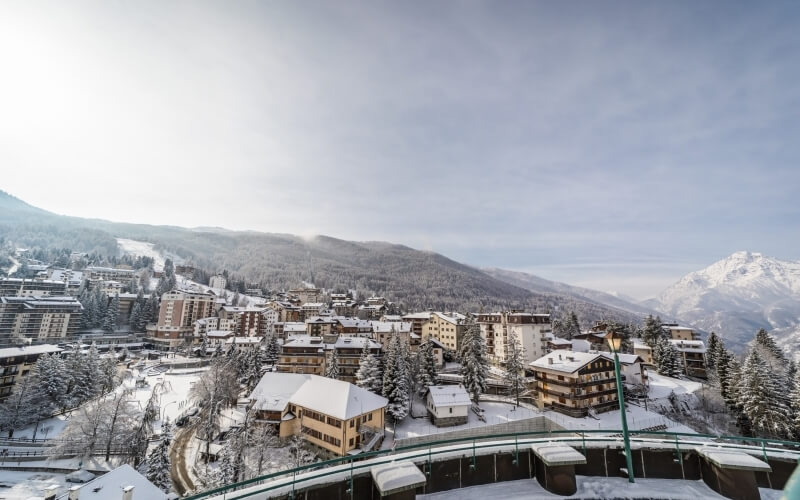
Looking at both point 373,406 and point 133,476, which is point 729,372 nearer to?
point 373,406

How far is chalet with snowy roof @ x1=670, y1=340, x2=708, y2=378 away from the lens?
61.2 meters

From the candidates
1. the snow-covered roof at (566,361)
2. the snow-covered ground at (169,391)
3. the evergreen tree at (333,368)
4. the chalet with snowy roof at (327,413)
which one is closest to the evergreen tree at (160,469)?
the chalet with snowy roof at (327,413)

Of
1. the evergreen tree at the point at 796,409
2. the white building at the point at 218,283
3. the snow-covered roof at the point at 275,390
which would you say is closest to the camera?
the evergreen tree at the point at 796,409

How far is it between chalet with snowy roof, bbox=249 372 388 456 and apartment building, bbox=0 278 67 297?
376 ft

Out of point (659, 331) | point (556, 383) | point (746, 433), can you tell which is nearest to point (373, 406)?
point (556, 383)

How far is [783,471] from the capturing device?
7.80 meters

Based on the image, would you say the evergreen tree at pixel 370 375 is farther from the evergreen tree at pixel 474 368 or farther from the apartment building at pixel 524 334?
the apartment building at pixel 524 334

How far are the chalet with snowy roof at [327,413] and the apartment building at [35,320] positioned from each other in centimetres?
8282

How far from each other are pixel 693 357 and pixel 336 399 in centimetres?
6864

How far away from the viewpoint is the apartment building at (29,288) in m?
103

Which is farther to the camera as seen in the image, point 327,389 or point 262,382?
point 262,382

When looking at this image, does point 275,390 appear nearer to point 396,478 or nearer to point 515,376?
point 515,376

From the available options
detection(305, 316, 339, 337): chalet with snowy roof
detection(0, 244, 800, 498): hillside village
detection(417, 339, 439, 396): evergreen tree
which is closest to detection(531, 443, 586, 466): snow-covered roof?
detection(0, 244, 800, 498): hillside village

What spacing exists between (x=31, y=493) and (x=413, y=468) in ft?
139
